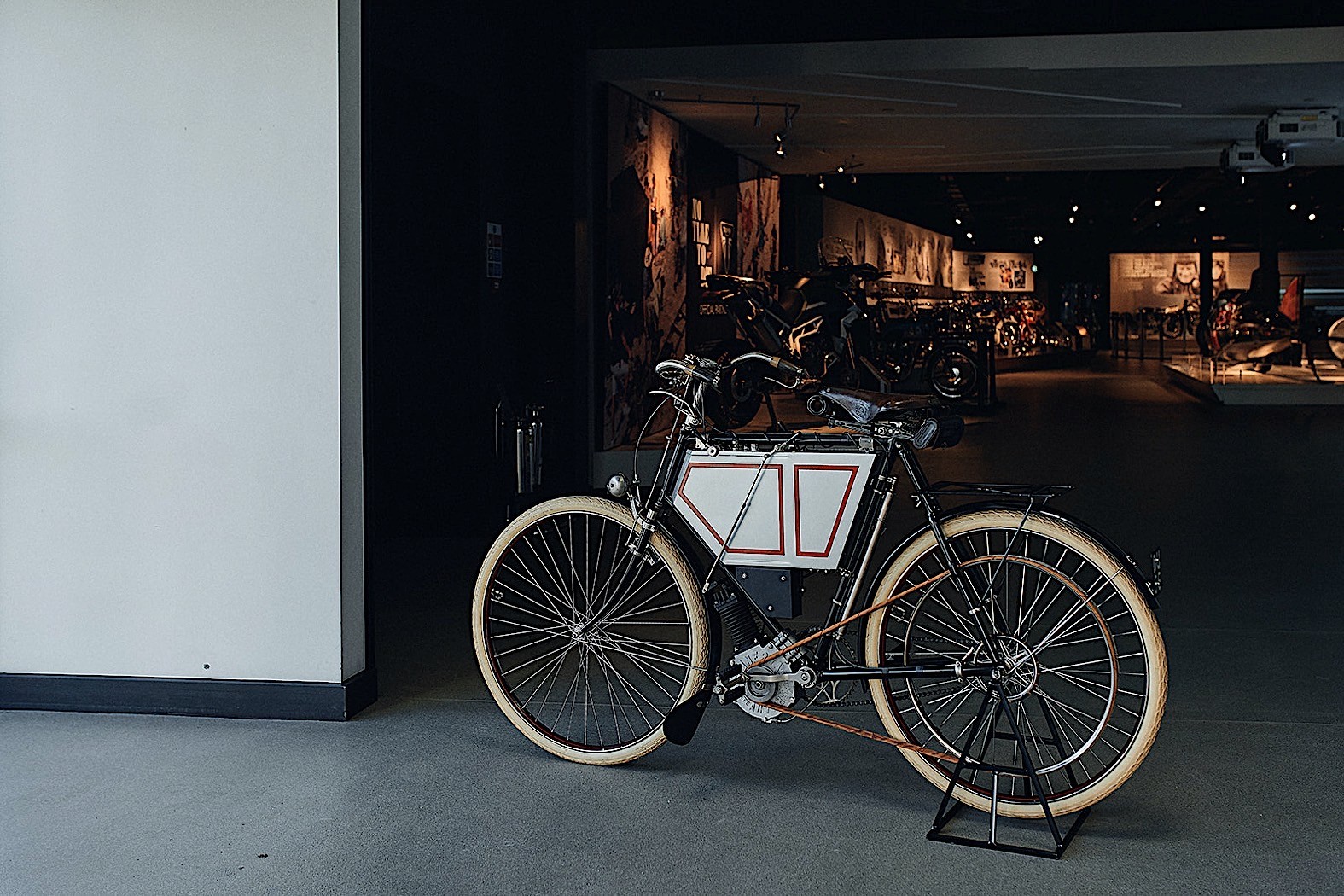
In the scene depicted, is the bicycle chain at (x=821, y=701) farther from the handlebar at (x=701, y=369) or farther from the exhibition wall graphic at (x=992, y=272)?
the exhibition wall graphic at (x=992, y=272)

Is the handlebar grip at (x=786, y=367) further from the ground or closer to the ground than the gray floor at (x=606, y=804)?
further from the ground

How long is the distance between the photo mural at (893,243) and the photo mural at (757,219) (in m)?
3.29

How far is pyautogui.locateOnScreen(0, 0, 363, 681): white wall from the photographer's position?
357cm

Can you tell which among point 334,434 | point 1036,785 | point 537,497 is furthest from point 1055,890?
point 537,497

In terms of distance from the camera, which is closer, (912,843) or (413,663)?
(912,843)

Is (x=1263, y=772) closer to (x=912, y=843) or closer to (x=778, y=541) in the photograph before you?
(x=912, y=843)

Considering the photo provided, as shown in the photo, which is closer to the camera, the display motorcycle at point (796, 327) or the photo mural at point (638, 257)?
the photo mural at point (638, 257)

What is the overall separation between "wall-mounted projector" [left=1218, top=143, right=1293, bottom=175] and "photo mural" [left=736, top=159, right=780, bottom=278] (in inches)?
171

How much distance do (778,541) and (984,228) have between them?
32266 mm

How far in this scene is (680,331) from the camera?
36.1ft

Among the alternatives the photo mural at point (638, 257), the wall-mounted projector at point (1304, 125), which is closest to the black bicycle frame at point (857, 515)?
the photo mural at point (638, 257)

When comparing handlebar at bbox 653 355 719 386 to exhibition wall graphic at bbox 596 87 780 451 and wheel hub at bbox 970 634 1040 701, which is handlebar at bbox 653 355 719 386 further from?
exhibition wall graphic at bbox 596 87 780 451

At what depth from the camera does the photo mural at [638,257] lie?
9.02 m

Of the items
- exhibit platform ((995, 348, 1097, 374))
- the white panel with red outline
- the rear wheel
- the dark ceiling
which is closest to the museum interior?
the white panel with red outline
